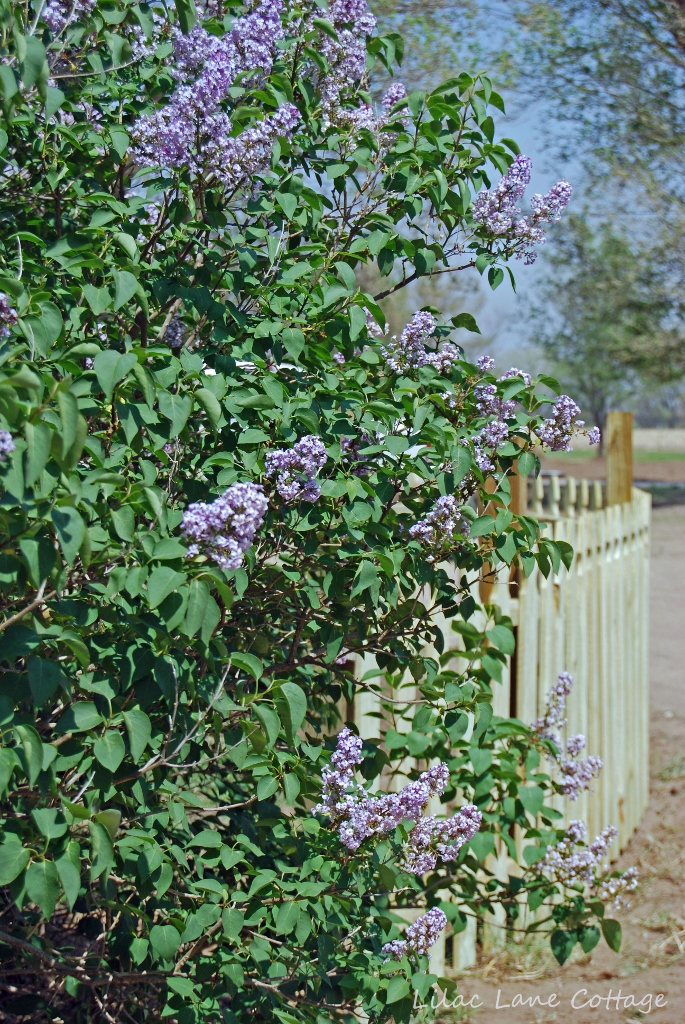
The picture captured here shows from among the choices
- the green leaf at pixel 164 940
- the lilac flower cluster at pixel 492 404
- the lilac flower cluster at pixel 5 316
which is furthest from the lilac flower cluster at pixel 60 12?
the green leaf at pixel 164 940

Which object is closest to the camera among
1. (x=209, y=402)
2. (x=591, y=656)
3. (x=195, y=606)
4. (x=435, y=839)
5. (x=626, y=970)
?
(x=195, y=606)

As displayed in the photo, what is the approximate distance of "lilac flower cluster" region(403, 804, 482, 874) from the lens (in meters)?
2.09

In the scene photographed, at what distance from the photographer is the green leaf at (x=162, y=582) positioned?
4.82 feet

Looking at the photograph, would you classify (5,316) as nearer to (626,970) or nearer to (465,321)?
(465,321)

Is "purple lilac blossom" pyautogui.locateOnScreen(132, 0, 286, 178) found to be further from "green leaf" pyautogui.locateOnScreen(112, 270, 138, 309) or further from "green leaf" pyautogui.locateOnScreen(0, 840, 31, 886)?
"green leaf" pyautogui.locateOnScreen(0, 840, 31, 886)

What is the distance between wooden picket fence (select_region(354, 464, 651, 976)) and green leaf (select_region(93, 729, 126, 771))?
4.89 feet

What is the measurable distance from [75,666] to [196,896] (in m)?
0.51

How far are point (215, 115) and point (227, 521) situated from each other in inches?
36.1

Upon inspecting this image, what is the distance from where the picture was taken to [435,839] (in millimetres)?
2232

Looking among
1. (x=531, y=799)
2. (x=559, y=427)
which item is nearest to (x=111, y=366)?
(x=559, y=427)

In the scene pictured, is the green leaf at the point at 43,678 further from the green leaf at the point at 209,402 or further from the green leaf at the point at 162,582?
the green leaf at the point at 209,402

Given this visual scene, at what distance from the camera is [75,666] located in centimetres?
188

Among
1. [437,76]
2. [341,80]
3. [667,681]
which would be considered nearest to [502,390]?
[341,80]

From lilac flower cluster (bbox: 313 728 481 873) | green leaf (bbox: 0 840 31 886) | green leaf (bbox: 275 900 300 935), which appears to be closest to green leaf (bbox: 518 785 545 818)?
lilac flower cluster (bbox: 313 728 481 873)
